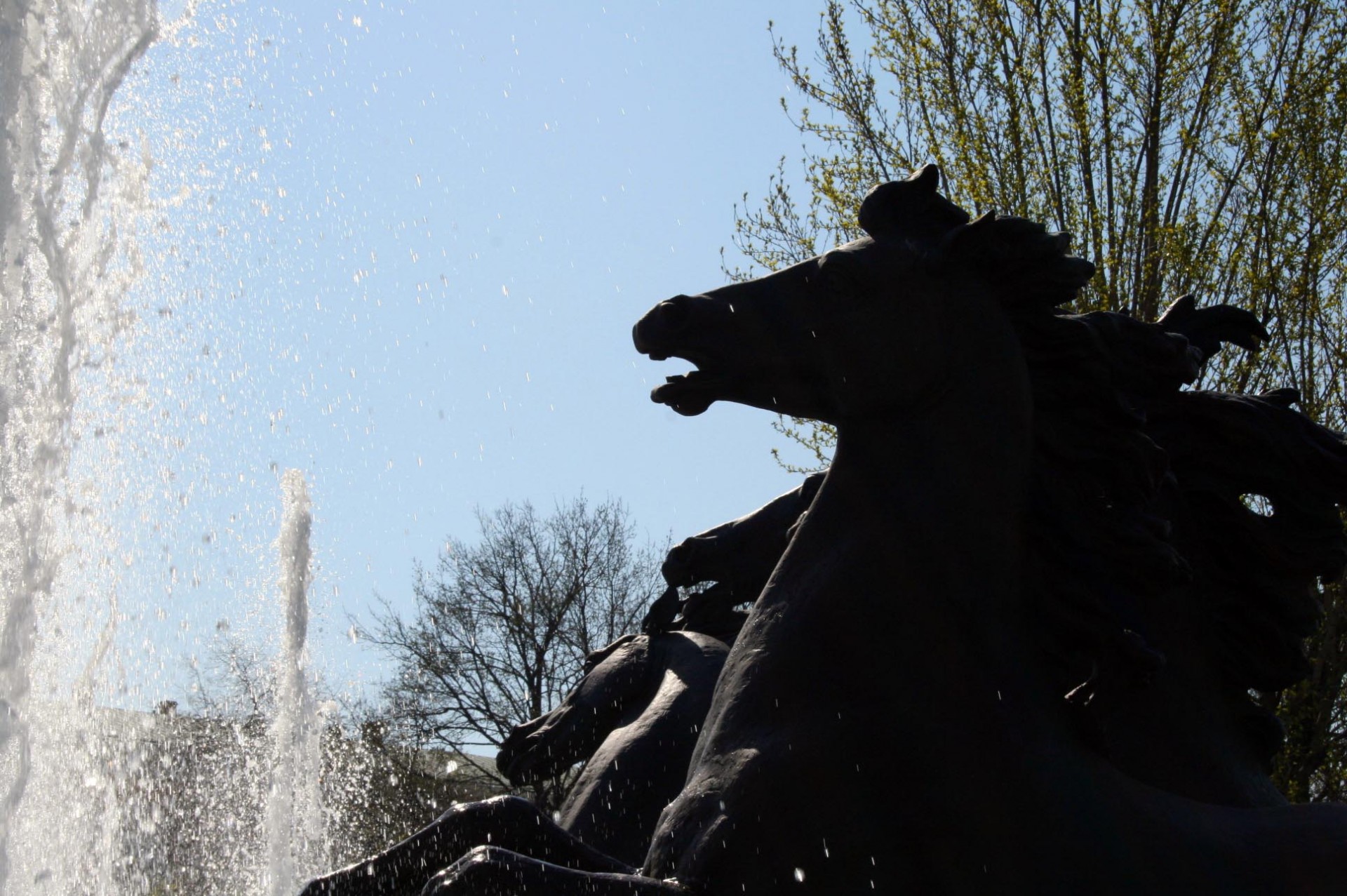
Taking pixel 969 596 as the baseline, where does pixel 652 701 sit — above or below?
above

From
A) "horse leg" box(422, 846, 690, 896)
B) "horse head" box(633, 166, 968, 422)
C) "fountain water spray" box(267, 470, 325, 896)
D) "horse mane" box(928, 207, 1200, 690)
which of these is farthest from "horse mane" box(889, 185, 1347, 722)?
"fountain water spray" box(267, 470, 325, 896)

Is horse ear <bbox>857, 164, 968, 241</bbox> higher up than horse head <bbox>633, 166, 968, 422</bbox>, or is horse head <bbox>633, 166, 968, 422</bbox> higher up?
horse ear <bbox>857, 164, 968, 241</bbox>

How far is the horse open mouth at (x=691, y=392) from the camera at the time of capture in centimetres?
286

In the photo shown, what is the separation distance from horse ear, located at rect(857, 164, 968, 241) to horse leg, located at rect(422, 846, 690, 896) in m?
1.36

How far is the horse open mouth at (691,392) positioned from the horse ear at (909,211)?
46cm

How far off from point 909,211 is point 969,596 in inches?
31.7

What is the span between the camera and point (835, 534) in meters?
2.80

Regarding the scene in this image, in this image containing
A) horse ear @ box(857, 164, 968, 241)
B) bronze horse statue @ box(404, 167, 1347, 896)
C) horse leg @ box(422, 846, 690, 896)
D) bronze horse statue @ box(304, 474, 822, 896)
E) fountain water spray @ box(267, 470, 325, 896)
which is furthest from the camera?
fountain water spray @ box(267, 470, 325, 896)

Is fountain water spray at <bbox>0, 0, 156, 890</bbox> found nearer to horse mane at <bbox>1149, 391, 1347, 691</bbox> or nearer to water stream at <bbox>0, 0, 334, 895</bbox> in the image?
water stream at <bbox>0, 0, 334, 895</bbox>

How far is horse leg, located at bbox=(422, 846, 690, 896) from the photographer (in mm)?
2289

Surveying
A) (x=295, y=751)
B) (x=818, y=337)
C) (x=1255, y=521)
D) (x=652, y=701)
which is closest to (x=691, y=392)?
(x=818, y=337)

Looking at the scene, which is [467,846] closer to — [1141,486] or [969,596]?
[969,596]

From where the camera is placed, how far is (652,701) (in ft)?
13.6

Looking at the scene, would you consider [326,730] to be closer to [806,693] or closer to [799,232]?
[799,232]
